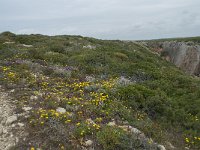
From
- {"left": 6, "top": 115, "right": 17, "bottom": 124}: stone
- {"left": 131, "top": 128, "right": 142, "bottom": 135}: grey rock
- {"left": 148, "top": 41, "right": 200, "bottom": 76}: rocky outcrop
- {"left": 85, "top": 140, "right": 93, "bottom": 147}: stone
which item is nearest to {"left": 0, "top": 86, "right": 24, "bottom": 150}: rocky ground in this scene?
{"left": 6, "top": 115, "right": 17, "bottom": 124}: stone

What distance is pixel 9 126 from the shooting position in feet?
30.3

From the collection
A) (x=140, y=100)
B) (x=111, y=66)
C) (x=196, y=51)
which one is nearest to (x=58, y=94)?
(x=140, y=100)

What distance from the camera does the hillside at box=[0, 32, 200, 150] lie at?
29.5ft

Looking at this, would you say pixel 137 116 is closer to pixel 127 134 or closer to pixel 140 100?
pixel 140 100

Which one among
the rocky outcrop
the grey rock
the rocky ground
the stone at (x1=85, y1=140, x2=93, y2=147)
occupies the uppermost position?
the rocky ground

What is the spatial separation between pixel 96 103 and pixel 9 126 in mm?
3351

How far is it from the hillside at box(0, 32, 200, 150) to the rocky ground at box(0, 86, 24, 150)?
0.58 ft

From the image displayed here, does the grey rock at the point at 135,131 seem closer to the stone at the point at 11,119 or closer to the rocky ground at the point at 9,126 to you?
the rocky ground at the point at 9,126

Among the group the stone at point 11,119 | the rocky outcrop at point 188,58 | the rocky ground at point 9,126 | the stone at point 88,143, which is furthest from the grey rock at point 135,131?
the rocky outcrop at point 188,58

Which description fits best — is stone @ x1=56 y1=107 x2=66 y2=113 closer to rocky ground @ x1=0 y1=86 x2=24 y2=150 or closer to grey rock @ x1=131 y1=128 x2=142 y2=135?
rocky ground @ x1=0 y1=86 x2=24 y2=150

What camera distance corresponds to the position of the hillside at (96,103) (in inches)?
354

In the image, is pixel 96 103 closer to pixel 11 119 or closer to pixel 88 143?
pixel 88 143

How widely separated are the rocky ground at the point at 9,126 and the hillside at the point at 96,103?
18 centimetres

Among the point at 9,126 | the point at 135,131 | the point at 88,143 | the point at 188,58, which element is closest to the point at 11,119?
the point at 9,126
